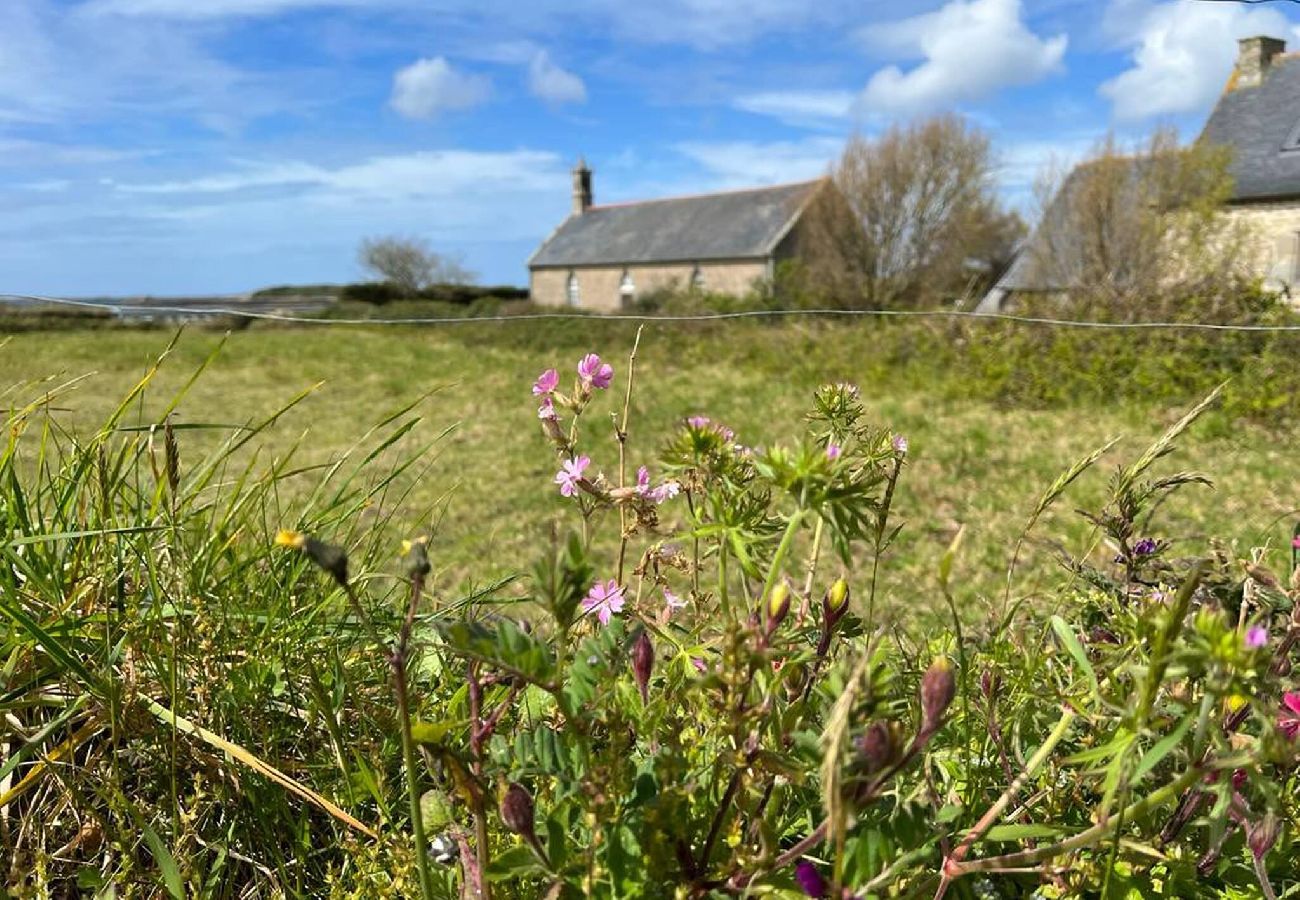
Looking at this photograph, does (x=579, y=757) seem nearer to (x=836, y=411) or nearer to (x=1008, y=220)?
(x=836, y=411)

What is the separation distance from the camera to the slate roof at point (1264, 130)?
23.5 meters

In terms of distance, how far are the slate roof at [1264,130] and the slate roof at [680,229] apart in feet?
50.1

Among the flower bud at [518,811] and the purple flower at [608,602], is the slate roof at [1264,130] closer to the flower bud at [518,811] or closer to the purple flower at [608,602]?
the purple flower at [608,602]

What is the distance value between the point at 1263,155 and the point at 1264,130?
1024 millimetres

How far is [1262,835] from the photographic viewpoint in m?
0.72

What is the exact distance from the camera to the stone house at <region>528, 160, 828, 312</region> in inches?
1598

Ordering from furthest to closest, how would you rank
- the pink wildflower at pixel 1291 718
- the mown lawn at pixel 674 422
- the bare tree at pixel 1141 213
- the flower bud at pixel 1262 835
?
1. the bare tree at pixel 1141 213
2. the mown lawn at pixel 674 422
3. the pink wildflower at pixel 1291 718
4. the flower bud at pixel 1262 835

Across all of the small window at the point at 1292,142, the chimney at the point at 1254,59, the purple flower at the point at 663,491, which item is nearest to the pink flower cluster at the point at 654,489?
the purple flower at the point at 663,491

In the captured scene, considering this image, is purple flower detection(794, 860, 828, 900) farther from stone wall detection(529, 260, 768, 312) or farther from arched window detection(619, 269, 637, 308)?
arched window detection(619, 269, 637, 308)

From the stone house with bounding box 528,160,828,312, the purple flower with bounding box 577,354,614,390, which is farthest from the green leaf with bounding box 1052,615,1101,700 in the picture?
the stone house with bounding box 528,160,828,312

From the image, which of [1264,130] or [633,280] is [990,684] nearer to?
[1264,130]

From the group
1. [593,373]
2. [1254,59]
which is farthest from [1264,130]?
[593,373]

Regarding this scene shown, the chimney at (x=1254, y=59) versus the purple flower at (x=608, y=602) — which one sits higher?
the chimney at (x=1254, y=59)

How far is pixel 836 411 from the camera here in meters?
0.94
